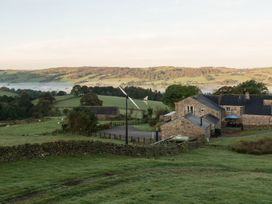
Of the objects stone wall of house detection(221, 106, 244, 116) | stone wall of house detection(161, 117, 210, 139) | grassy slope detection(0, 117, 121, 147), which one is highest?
stone wall of house detection(221, 106, 244, 116)

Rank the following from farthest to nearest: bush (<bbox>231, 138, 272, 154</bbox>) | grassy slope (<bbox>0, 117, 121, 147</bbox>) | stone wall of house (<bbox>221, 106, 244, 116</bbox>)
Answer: stone wall of house (<bbox>221, 106, 244, 116</bbox>), grassy slope (<bbox>0, 117, 121, 147</bbox>), bush (<bbox>231, 138, 272, 154</bbox>)

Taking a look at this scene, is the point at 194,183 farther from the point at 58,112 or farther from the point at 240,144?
the point at 58,112

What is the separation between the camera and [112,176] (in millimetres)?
23250

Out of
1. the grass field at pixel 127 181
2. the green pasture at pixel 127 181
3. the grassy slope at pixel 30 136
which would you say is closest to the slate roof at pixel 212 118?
the grassy slope at pixel 30 136

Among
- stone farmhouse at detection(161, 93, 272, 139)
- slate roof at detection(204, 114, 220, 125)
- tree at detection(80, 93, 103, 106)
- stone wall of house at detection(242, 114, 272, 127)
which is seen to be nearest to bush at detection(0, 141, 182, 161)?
slate roof at detection(204, 114, 220, 125)

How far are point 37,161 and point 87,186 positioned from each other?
6.65 meters

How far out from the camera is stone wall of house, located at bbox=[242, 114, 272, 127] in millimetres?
66312

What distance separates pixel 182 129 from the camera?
52.0 meters

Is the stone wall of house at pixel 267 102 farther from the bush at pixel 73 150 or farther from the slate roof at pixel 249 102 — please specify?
the bush at pixel 73 150

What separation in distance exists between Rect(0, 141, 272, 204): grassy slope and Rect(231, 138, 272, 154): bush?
32.8ft

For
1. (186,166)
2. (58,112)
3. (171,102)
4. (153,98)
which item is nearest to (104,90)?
(153,98)

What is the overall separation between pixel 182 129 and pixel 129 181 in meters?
30.4

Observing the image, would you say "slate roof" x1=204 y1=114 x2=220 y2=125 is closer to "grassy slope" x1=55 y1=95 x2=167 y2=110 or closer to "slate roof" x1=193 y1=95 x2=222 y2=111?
"slate roof" x1=193 y1=95 x2=222 y2=111

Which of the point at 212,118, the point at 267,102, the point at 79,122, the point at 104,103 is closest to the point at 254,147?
the point at 212,118
